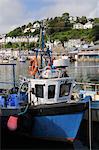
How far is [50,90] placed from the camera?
62.6 ft

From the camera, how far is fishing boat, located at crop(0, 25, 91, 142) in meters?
18.2

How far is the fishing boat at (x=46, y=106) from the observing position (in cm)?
1825

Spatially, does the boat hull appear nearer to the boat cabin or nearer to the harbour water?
the boat cabin

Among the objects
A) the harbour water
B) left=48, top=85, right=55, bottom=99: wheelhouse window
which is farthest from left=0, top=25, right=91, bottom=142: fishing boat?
the harbour water

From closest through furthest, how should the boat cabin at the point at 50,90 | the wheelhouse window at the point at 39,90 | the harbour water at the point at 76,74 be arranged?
the boat cabin at the point at 50,90 → the wheelhouse window at the point at 39,90 → the harbour water at the point at 76,74

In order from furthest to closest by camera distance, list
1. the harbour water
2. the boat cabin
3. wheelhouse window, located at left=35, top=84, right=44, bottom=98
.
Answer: the harbour water → wheelhouse window, located at left=35, top=84, right=44, bottom=98 → the boat cabin

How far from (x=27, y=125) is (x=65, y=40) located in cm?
16917

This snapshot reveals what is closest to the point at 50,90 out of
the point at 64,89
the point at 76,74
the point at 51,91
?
the point at 51,91

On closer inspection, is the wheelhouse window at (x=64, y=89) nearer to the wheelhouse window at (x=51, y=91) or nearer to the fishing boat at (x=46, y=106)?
the fishing boat at (x=46, y=106)

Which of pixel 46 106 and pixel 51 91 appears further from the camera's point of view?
pixel 51 91

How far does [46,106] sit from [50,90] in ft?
3.71

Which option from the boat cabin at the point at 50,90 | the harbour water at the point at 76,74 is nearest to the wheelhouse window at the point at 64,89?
the boat cabin at the point at 50,90

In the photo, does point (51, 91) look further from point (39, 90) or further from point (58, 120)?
point (58, 120)

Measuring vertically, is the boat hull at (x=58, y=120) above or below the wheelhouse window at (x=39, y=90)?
below
